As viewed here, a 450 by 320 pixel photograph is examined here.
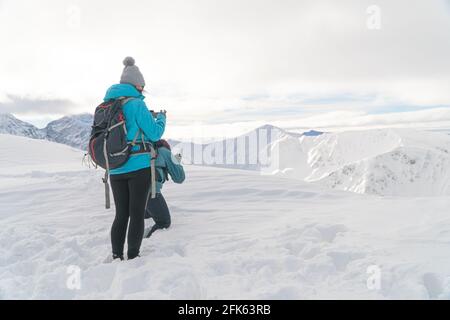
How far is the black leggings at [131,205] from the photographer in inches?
180

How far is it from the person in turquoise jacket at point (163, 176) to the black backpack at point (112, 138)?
85 centimetres

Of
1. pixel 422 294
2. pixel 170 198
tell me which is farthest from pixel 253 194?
pixel 422 294

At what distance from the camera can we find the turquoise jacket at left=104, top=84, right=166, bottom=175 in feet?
14.9

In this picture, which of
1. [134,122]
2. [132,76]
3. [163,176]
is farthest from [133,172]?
[132,76]

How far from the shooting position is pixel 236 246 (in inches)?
209

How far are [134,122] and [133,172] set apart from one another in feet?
2.00

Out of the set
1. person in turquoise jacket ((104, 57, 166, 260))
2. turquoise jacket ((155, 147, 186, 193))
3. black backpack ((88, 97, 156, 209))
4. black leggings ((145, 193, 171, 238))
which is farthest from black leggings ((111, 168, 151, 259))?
black leggings ((145, 193, 171, 238))

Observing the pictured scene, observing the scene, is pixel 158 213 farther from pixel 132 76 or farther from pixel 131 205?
pixel 132 76

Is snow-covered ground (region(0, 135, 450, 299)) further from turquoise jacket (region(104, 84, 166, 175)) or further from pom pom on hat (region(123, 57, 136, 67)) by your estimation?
pom pom on hat (region(123, 57, 136, 67))

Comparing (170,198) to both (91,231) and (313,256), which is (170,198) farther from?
(313,256)

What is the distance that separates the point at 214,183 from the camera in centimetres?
952

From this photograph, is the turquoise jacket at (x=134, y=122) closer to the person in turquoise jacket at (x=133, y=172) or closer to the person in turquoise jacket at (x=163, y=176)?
the person in turquoise jacket at (x=133, y=172)
